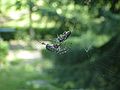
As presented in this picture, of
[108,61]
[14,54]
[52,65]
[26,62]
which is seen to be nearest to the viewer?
[108,61]

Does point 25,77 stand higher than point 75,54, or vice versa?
point 25,77

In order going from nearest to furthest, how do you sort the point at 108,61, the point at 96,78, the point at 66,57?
the point at 108,61 → the point at 96,78 → the point at 66,57

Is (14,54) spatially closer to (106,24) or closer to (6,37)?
(6,37)

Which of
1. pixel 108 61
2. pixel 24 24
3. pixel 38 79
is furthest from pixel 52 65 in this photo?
pixel 24 24

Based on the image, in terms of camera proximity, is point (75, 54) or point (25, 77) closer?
point (75, 54)

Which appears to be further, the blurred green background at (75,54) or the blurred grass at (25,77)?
the blurred grass at (25,77)

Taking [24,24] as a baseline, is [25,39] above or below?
below

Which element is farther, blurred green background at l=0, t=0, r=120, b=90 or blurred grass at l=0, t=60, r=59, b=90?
blurred grass at l=0, t=60, r=59, b=90

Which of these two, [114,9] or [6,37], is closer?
[114,9]
